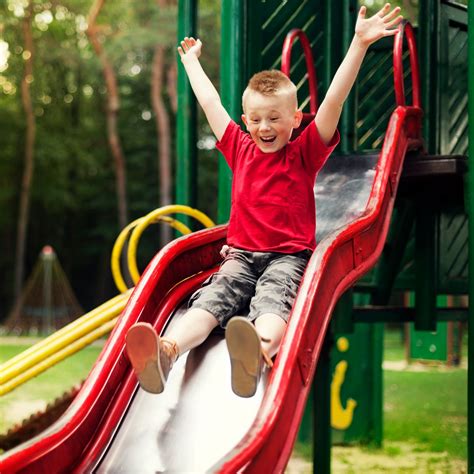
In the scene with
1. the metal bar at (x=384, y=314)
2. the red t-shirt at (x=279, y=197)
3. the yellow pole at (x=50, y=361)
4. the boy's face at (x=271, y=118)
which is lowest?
the yellow pole at (x=50, y=361)

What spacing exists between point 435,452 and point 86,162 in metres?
21.7

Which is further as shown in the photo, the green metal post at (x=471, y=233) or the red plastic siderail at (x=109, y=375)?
the green metal post at (x=471, y=233)

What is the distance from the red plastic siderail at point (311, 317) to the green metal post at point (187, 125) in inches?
67.1

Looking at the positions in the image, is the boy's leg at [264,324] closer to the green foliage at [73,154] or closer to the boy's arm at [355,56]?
the boy's arm at [355,56]

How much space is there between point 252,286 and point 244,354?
794 millimetres

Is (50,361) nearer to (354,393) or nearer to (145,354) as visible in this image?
(145,354)

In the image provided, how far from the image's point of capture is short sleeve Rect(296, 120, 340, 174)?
12.1ft

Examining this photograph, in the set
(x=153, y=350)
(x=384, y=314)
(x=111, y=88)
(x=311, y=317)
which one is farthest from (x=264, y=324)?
(x=111, y=88)

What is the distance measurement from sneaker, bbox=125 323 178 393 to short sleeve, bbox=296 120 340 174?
1.16m

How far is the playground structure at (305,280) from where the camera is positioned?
2.96 meters

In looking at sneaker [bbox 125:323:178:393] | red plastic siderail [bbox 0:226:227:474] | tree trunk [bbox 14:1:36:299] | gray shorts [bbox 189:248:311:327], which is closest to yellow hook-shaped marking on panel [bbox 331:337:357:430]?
red plastic siderail [bbox 0:226:227:474]

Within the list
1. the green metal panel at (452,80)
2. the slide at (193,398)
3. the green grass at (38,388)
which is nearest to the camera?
the slide at (193,398)

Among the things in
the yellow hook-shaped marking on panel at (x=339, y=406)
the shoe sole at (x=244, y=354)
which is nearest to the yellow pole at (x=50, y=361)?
the shoe sole at (x=244, y=354)

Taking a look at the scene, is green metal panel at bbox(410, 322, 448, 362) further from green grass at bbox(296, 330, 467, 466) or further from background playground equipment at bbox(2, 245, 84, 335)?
background playground equipment at bbox(2, 245, 84, 335)
